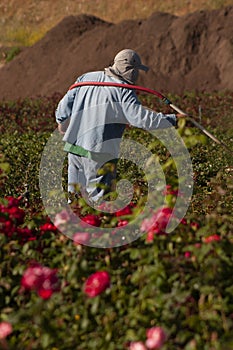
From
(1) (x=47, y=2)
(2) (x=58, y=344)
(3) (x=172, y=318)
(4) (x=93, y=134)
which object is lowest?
(1) (x=47, y=2)

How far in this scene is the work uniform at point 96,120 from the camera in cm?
621

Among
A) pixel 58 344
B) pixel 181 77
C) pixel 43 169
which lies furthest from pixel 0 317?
pixel 181 77

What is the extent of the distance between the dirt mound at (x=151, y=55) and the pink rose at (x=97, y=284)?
75.3ft

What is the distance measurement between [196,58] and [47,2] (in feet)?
58.3

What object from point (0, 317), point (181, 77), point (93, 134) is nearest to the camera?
point (0, 317)

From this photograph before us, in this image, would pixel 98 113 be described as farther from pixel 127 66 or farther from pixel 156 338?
pixel 156 338

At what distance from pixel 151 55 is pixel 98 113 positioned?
22.7 m

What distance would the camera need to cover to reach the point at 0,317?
11.3 ft

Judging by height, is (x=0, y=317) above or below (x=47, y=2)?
above

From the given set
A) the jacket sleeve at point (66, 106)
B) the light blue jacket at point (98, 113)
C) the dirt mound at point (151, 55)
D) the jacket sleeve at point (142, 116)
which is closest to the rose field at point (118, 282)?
the jacket sleeve at point (142, 116)

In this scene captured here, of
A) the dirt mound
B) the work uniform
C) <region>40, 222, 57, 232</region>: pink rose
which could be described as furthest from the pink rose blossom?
the dirt mound

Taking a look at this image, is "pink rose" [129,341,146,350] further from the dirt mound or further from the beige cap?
the dirt mound

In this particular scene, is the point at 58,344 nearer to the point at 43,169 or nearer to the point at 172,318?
the point at 172,318

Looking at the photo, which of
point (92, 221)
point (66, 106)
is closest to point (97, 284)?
point (92, 221)
